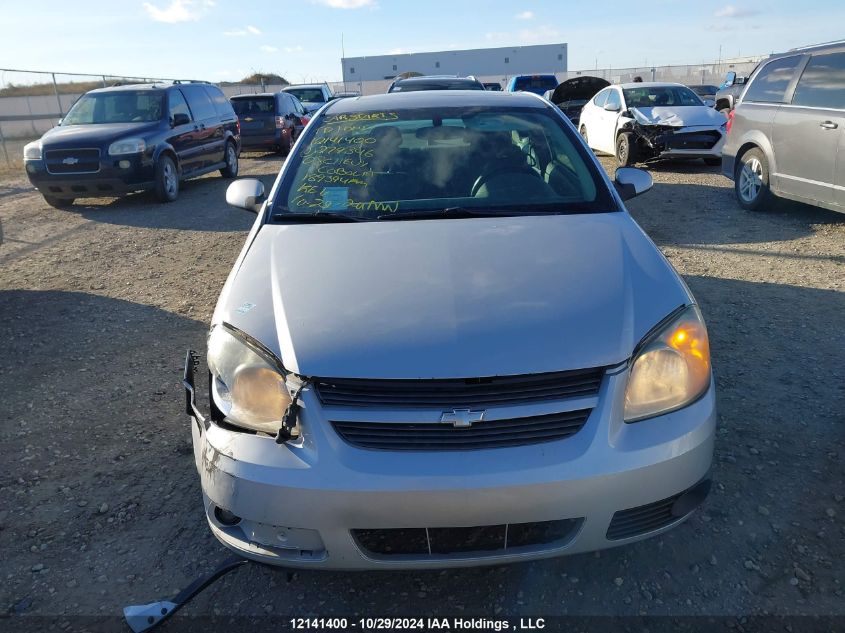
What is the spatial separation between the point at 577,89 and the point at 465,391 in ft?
50.2

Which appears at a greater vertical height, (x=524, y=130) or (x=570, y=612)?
(x=524, y=130)

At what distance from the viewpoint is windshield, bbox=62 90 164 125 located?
34.6ft

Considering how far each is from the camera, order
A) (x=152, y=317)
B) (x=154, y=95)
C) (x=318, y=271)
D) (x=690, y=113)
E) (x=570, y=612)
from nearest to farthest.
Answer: (x=570, y=612) < (x=318, y=271) < (x=152, y=317) < (x=154, y=95) < (x=690, y=113)

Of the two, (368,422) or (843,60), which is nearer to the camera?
(368,422)

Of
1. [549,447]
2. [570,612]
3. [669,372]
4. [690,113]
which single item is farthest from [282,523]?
[690,113]

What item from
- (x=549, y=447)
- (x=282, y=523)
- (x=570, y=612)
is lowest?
(x=570, y=612)

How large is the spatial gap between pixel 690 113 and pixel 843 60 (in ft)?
16.3

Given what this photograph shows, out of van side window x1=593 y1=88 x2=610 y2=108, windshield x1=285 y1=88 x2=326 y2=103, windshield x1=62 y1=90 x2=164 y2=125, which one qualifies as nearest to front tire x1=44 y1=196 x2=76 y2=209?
windshield x1=62 y1=90 x2=164 y2=125

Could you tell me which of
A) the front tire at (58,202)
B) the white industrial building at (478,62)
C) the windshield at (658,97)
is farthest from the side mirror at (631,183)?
the white industrial building at (478,62)

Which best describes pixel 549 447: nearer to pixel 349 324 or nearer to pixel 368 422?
pixel 368 422

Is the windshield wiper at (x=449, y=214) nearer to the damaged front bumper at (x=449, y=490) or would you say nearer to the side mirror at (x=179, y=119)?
the damaged front bumper at (x=449, y=490)

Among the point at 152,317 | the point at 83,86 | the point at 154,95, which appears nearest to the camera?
the point at 152,317

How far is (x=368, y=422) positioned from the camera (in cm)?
201

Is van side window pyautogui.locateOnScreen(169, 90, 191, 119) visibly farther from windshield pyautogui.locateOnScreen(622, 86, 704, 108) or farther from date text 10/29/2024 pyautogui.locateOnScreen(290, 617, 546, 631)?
date text 10/29/2024 pyautogui.locateOnScreen(290, 617, 546, 631)
